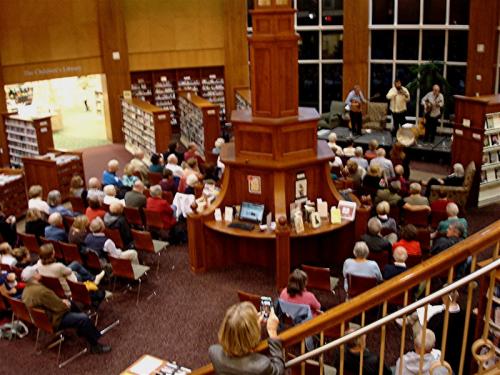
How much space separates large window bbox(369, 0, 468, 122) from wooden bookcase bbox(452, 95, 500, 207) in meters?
4.40

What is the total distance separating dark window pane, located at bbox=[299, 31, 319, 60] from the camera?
19516mm

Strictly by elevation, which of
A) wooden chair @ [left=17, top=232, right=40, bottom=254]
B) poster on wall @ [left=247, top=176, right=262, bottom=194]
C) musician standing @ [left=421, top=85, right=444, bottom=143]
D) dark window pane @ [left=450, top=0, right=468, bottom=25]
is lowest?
wooden chair @ [left=17, top=232, right=40, bottom=254]

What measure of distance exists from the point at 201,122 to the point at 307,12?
5.79 metres

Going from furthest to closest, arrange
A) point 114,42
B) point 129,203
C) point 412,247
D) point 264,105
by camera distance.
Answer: point 114,42 < point 129,203 < point 264,105 < point 412,247

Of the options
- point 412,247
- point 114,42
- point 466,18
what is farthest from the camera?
point 114,42

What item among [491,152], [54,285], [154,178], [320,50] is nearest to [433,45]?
[320,50]

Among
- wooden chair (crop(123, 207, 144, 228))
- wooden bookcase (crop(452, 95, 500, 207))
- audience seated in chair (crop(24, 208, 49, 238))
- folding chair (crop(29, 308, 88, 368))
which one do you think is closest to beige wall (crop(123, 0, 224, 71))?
wooden chair (crop(123, 207, 144, 228))

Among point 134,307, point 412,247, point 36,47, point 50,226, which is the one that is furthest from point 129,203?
point 36,47

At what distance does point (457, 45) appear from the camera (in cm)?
1680

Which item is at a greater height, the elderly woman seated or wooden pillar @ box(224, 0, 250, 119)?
wooden pillar @ box(224, 0, 250, 119)

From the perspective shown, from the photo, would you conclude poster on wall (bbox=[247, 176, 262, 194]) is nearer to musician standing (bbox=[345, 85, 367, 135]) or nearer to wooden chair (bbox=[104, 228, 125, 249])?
wooden chair (bbox=[104, 228, 125, 249])

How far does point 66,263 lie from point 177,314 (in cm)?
205

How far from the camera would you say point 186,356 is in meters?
7.25

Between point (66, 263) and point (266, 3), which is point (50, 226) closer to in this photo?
point (66, 263)
